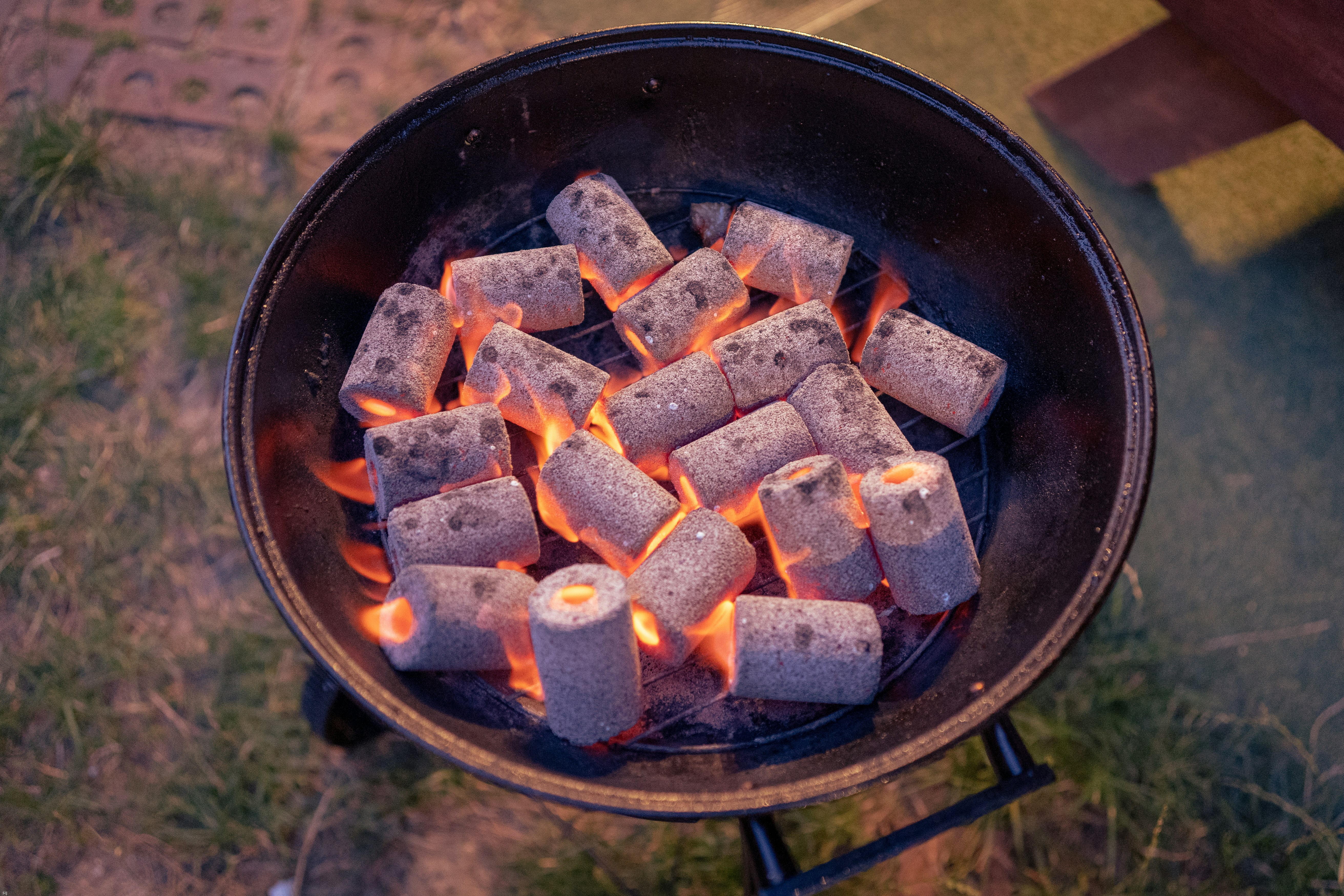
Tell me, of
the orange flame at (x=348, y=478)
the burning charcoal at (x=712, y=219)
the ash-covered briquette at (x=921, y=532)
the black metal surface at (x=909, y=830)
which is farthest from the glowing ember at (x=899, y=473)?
the orange flame at (x=348, y=478)

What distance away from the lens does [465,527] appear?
1.83 m

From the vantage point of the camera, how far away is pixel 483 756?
1.50 metres

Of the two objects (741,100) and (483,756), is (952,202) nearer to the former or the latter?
(741,100)

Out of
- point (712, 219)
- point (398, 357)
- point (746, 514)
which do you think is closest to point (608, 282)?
point (712, 219)

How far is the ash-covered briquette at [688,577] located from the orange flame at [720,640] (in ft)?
0.09

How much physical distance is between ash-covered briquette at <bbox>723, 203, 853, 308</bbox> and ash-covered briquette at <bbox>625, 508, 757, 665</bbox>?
2.26ft

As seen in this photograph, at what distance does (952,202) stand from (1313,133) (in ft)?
6.38

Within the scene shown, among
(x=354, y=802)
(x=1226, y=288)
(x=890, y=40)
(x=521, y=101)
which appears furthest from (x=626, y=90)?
Answer: (x=1226, y=288)

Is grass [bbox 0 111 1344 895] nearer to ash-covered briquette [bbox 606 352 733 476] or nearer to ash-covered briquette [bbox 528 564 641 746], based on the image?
ash-covered briquette [bbox 528 564 641 746]

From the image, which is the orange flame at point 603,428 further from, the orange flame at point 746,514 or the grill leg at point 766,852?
the grill leg at point 766,852

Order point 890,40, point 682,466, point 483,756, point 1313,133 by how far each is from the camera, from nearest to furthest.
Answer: point 483,756
point 682,466
point 1313,133
point 890,40

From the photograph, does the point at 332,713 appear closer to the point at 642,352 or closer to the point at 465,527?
the point at 465,527

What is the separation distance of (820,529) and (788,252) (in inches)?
29.2

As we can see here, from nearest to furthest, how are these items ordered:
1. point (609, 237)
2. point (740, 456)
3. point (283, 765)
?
point (740, 456)
point (609, 237)
point (283, 765)
